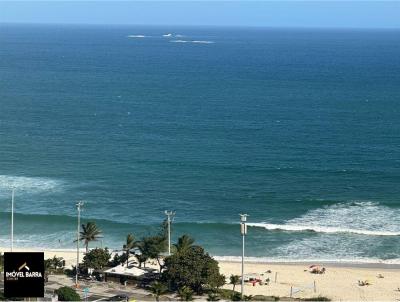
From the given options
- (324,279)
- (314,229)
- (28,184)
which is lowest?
(324,279)

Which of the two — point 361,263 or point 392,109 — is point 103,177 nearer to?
point 361,263

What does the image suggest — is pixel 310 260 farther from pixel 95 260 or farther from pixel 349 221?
pixel 95 260

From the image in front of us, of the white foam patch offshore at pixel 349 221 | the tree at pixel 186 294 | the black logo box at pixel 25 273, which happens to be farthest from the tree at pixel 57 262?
the black logo box at pixel 25 273

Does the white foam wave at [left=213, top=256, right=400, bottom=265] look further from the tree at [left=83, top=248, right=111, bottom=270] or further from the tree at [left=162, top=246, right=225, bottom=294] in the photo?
the tree at [left=162, top=246, right=225, bottom=294]

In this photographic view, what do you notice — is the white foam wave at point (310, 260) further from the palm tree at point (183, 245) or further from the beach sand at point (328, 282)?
the palm tree at point (183, 245)

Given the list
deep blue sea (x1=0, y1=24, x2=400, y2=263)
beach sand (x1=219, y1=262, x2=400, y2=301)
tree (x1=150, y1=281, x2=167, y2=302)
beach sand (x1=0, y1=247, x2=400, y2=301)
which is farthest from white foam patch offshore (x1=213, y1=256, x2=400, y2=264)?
tree (x1=150, y1=281, x2=167, y2=302)

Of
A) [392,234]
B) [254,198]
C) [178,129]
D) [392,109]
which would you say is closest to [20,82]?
[178,129]

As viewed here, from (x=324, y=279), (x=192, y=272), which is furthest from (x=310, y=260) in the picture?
(x=192, y=272)
